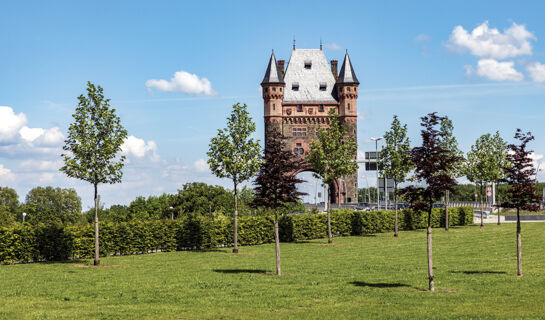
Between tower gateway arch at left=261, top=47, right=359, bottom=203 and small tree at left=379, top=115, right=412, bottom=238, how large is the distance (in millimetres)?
50324

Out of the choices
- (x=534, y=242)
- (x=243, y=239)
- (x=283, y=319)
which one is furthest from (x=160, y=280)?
(x=534, y=242)

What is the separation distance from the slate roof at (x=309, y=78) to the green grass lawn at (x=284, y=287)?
7137 cm

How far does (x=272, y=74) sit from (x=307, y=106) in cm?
869

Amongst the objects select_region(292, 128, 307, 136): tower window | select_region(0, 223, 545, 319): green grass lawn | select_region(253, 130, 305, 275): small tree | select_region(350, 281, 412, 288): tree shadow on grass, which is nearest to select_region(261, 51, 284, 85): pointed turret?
select_region(292, 128, 307, 136): tower window

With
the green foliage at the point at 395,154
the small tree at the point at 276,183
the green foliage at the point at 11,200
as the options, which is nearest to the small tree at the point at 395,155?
the green foliage at the point at 395,154

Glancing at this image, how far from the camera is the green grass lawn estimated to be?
15.6 meters

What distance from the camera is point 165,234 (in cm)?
3538

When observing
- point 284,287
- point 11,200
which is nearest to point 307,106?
point 11,200

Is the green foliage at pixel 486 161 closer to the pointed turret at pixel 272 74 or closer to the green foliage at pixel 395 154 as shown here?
the green foliage at pixel 395 154

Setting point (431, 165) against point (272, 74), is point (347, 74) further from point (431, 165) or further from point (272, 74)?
point (431, 165)

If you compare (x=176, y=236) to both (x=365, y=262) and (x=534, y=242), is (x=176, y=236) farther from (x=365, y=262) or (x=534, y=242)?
(x=534, y=242)

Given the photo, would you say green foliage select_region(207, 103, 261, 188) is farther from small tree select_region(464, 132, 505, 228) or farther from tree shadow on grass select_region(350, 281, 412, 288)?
small tree select_region(464, 132, 505, 228)

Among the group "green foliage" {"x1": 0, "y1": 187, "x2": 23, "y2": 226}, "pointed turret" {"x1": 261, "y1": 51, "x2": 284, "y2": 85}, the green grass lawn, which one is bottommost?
the green grass lawn

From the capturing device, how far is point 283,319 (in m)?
14.5
